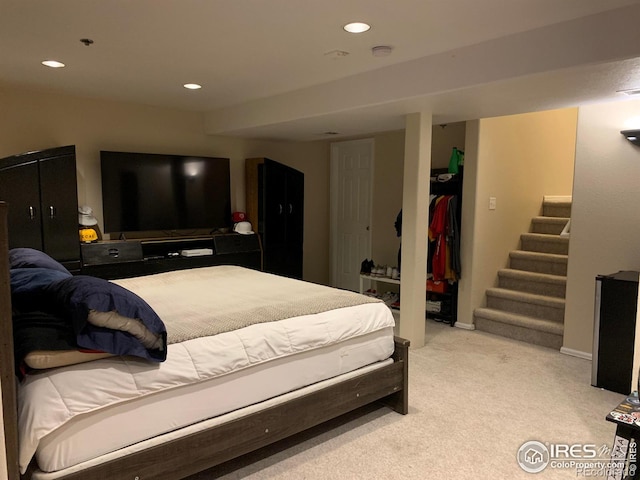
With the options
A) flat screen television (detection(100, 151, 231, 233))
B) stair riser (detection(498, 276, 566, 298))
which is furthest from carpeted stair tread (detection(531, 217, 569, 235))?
flat screen television (detection(100, 151, 231, 233))

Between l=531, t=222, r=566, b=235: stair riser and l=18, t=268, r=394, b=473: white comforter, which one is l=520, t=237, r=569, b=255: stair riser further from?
l=18, t=268, r=394, b=473: white comforter

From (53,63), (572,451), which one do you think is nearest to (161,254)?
(53,63)

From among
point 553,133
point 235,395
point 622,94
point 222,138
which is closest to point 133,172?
point 222,138

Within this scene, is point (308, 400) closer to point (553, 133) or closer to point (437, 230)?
point (437, 230)

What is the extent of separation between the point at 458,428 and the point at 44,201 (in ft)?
12.3

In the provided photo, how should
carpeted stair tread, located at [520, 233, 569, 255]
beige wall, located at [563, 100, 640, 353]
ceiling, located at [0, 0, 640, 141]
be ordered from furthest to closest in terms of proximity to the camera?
1. carpeted stair tread, located at [520, 233, 569, 255]
2. beige wall, located at [563, 100, 640, 353]
3. ceiling, located at [0, 0, 640, 141]

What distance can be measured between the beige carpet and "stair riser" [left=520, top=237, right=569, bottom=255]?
1.44 meters

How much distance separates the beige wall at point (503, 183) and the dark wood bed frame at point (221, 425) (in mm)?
2177

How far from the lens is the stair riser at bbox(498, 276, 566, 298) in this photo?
4.43m

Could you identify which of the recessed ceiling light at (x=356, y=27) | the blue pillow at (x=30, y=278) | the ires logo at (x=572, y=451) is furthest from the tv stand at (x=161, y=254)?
the ires logo at (x=572, y=451)

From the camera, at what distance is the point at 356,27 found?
8.40ft

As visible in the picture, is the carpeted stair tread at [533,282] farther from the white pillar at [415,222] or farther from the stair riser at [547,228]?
the white pillar at [415,222]

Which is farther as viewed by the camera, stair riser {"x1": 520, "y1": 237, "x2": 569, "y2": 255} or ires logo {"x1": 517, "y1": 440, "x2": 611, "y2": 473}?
stair riser {"x1": 520, "y1": 237, "x2": 569, "y2": 255}

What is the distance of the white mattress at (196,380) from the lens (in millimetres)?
1628
